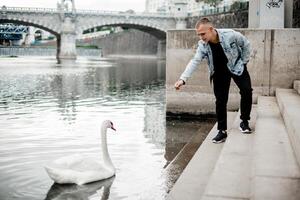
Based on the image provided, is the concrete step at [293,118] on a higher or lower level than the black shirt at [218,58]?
lower

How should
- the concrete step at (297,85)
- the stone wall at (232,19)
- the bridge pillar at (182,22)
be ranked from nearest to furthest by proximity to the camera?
1. the concrete step at (297,85)
2. the stone wall at (232,19)
3. the bridge pillar at (182,22)

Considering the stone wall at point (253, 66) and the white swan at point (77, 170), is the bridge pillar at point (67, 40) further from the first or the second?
the white swan at point (77, 170)

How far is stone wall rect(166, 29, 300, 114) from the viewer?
10.4 m

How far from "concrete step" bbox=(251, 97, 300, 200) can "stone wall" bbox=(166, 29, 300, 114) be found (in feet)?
13.5

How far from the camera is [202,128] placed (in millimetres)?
10008

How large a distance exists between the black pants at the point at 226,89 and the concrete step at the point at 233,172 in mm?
302

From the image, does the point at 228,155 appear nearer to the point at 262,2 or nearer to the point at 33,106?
the point at 262,2

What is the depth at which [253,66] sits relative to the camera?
10.6 metres

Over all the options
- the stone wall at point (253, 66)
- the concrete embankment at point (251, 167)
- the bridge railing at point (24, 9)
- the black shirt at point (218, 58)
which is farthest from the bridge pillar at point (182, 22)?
the black shirt at point (218, 58)

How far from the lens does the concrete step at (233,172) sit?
4.50m

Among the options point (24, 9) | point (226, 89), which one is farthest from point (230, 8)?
point (226, 89)

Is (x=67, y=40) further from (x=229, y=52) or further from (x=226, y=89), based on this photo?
(x=229, y=52)

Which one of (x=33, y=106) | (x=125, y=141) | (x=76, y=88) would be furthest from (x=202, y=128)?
(x=76, y=88)

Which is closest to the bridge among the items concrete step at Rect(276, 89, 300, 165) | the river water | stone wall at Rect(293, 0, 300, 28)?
stone wall at Rect(293, 0, 300, 28)
